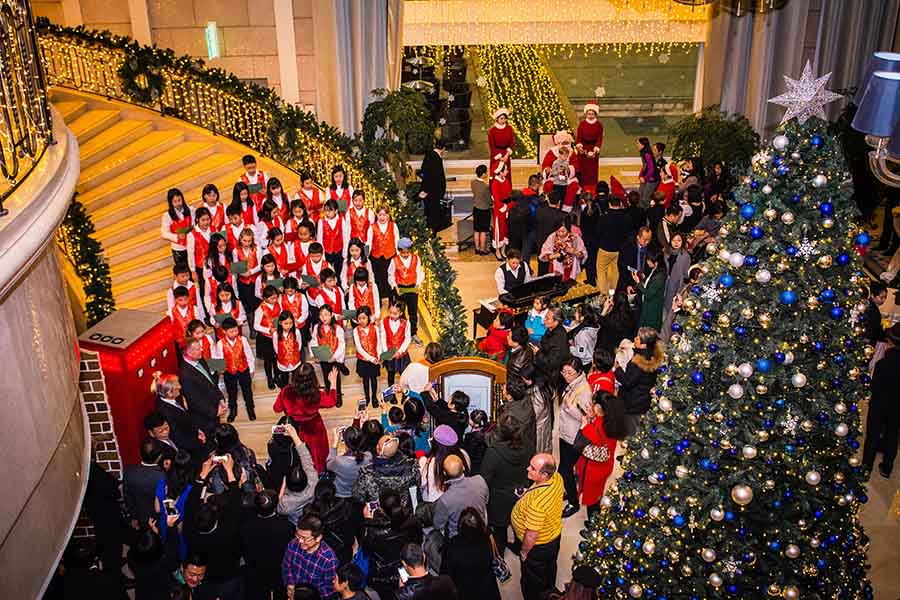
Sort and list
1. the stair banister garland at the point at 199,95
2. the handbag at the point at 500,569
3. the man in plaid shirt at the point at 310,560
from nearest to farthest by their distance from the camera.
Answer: the man in plaid shirt at the point at 310,560, the handbag at the point at 500,569, the stair banister garland at the point at 199,95

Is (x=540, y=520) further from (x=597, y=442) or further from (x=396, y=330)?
(x=396, y=330)

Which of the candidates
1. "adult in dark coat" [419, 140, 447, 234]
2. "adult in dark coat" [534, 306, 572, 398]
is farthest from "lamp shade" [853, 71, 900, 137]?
"adult in dark coat" [419, 140, 447, 234]

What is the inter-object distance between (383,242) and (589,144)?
4746 millimetres

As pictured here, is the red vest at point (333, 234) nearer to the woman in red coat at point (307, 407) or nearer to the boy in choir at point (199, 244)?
the boy in choir at point (199, 244)

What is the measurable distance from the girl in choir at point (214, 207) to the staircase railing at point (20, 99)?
5.42 m

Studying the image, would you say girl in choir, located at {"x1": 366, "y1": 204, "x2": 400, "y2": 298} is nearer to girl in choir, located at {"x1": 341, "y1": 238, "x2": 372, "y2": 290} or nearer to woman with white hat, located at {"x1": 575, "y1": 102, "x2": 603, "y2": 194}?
girl in choir, located at {"x1": 341, "y1": 238, "x2": 372, "y2": 290}

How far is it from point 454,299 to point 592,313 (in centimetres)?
140

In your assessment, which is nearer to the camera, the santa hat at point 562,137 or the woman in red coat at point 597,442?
the woman in red coat at point 597,442

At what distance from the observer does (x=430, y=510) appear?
6109 millimetres

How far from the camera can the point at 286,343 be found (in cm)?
837

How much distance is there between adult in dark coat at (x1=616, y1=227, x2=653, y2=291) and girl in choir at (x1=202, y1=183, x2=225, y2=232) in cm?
441

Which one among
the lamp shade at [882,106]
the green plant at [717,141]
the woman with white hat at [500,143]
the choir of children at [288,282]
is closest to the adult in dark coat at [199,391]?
the choir of children at [288,282]

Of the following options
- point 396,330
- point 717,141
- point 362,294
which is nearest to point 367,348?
point 396,330

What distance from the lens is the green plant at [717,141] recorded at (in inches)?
494
